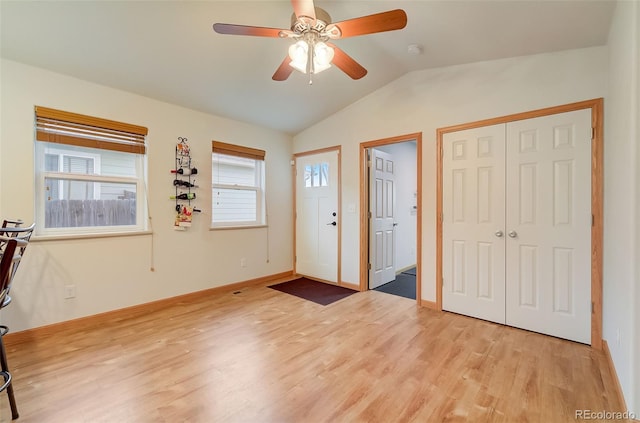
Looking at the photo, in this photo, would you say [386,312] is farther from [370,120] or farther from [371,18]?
[371,18]

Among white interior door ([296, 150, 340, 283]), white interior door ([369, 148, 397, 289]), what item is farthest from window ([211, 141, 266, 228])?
white interior door ([369, 148, 397, 289])

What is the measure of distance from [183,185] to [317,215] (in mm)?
1956

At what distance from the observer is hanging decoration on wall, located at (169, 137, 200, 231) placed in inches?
134

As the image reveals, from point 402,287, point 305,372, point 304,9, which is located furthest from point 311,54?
point 402,287

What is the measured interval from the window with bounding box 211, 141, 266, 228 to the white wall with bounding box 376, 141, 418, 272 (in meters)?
2.08

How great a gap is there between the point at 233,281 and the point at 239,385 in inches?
88.4

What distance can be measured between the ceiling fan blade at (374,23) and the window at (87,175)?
251 cm

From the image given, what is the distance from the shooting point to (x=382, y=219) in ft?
13.7

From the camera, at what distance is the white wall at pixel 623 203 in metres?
1.41

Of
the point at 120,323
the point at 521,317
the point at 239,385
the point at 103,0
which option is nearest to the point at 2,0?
the point at 103,0

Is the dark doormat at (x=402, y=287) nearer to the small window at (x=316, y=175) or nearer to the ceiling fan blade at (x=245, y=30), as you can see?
the small window at (x=316, y=175)

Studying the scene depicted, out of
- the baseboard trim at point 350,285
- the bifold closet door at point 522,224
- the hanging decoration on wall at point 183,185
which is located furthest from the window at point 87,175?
the bifold closet door at point 522,224

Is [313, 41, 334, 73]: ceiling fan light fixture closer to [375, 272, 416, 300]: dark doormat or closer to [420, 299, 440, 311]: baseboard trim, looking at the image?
[420, 299, 440, 311]: baseboard trim

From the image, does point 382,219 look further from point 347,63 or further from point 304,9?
point 304,9
